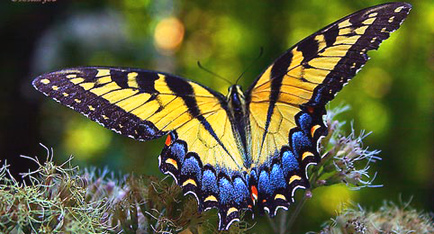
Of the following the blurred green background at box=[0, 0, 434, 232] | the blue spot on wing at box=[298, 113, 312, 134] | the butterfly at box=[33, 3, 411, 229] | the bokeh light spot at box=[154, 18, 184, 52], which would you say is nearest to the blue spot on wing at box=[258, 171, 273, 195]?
the butterfly at box=[33, 3, 411, 229]

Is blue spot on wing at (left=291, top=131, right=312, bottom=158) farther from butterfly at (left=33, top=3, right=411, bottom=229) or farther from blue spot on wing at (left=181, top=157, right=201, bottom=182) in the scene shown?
blue spot on wing at (left=181, top=157, right=201, bottom=182)

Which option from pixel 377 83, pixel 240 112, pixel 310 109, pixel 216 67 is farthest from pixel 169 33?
A: pixel 310 109

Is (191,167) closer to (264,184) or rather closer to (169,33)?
(264,184)

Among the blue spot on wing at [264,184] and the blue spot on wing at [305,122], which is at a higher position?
the blue spot on wing at [305,122]

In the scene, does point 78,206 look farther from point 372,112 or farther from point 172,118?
point 372,112

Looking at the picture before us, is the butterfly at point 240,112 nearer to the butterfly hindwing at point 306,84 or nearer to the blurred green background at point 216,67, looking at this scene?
the butterfly hindwing at point 306,84

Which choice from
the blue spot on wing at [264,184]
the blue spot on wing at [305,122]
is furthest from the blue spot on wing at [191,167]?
the blue spot on wing at [305,122]
